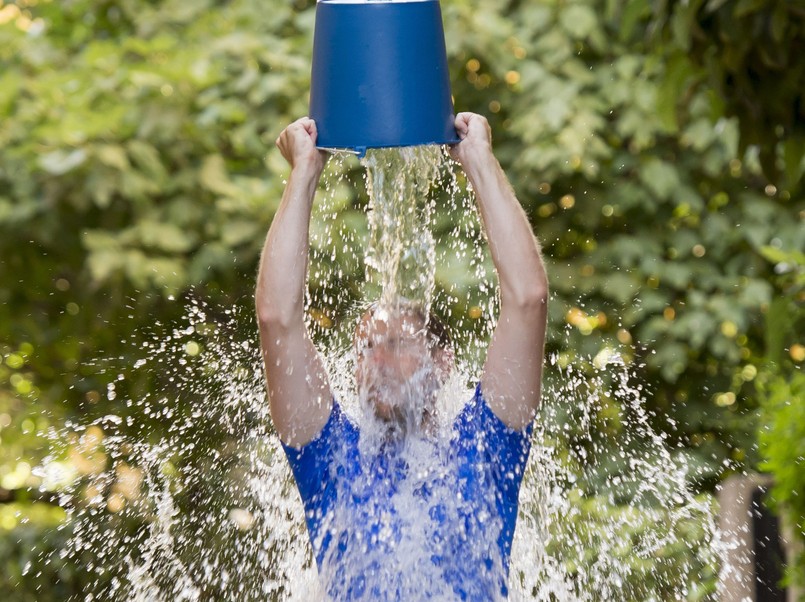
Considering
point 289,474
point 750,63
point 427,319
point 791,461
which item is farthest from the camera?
point 289,474

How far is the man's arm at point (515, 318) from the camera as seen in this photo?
1937 mm

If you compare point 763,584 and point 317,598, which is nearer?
point 317,598

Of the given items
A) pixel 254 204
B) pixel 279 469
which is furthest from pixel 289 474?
pixel 254 204

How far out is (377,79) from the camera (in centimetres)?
210

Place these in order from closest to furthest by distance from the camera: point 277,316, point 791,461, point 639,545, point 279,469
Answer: point 277,316
point 791,461
point 279,469
point 639,545

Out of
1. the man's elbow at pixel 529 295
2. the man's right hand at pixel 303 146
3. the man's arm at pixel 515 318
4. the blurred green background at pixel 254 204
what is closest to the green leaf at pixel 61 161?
the blurred green background at pixel 254 204

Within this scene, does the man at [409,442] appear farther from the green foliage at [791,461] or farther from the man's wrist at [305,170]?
the green foliage at [791,461]

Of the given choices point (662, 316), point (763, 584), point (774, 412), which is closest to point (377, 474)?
point (774, 412)

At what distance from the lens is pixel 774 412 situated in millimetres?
2986

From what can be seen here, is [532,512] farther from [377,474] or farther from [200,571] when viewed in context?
[377,474]

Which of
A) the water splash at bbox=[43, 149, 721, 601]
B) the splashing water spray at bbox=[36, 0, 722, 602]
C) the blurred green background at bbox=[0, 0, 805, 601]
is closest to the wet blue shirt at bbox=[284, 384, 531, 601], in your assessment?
the splashing water spray at bbox=[36, 0, 722, 602]

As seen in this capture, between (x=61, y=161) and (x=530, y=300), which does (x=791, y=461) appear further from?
(x=61, y=161)

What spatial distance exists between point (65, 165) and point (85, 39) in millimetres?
801

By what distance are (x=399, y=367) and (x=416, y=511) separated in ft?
0.92
